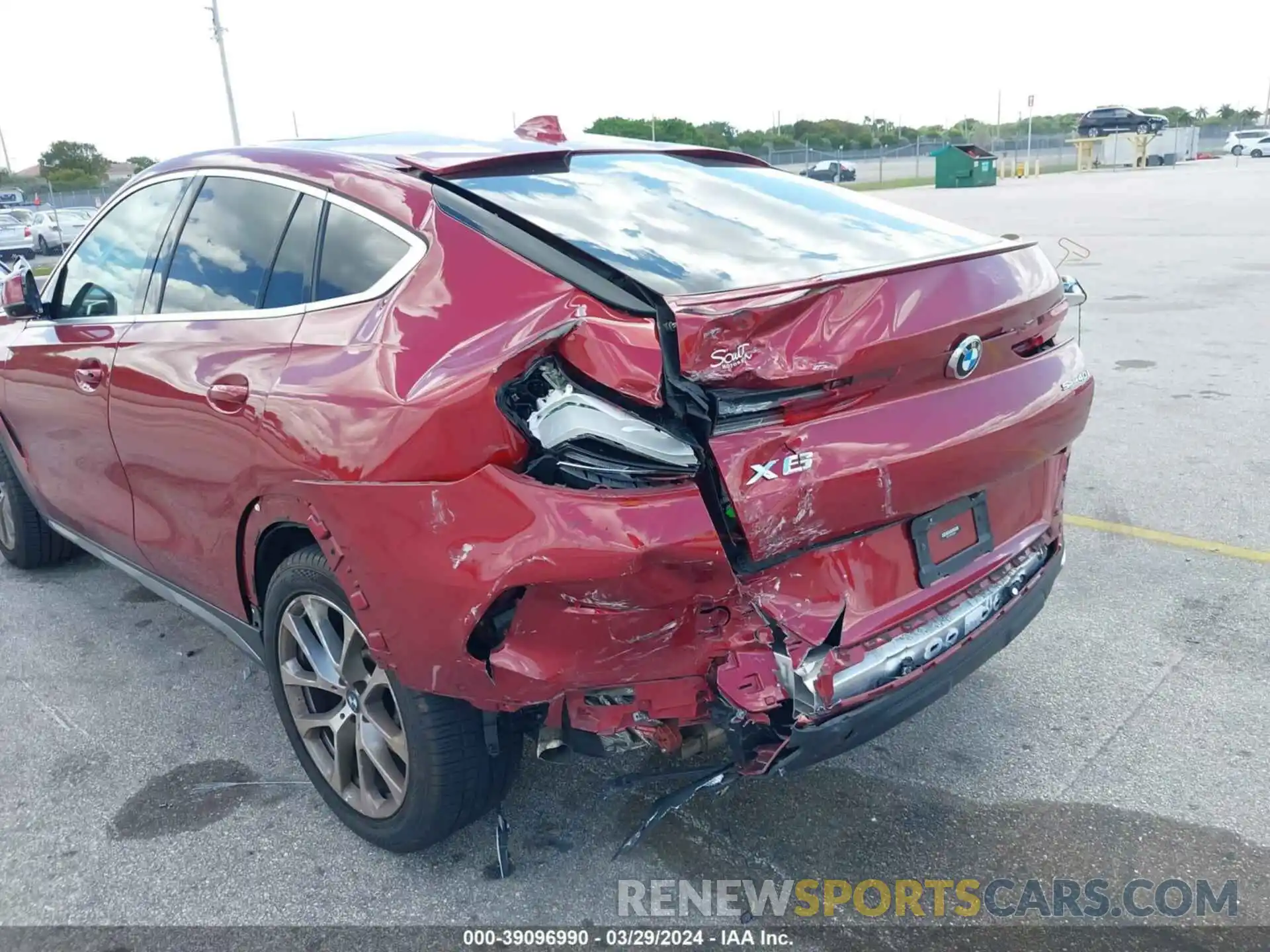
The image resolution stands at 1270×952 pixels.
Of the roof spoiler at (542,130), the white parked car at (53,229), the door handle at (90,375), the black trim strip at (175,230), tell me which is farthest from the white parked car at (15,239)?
the roof spoiler at (542,130)

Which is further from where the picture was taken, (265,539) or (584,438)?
(265,539)

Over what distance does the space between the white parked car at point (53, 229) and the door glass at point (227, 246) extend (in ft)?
89.5

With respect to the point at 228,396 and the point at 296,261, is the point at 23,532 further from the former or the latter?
the point at 296,261

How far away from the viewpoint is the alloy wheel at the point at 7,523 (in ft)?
15.9

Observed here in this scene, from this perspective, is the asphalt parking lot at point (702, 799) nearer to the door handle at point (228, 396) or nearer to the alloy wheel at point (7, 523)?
the alloy wheel at point (7, 523)

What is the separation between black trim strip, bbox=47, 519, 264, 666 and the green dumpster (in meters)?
37.2

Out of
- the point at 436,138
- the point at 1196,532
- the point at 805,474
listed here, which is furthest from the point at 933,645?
the point at 1196,532

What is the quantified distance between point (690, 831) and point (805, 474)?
1.23 metres

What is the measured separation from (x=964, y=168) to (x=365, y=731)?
38422 mm

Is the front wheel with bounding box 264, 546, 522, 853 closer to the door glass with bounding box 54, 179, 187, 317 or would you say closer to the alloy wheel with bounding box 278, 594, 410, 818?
the alloy wheel with bounding box 278, 594, 410, 818

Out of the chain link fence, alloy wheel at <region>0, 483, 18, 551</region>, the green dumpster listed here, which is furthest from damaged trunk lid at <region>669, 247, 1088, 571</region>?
the chain link fence

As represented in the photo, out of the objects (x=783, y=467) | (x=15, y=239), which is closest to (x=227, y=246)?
(x=783, y=467)

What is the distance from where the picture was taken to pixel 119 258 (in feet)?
12.0

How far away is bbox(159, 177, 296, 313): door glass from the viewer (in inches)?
114
